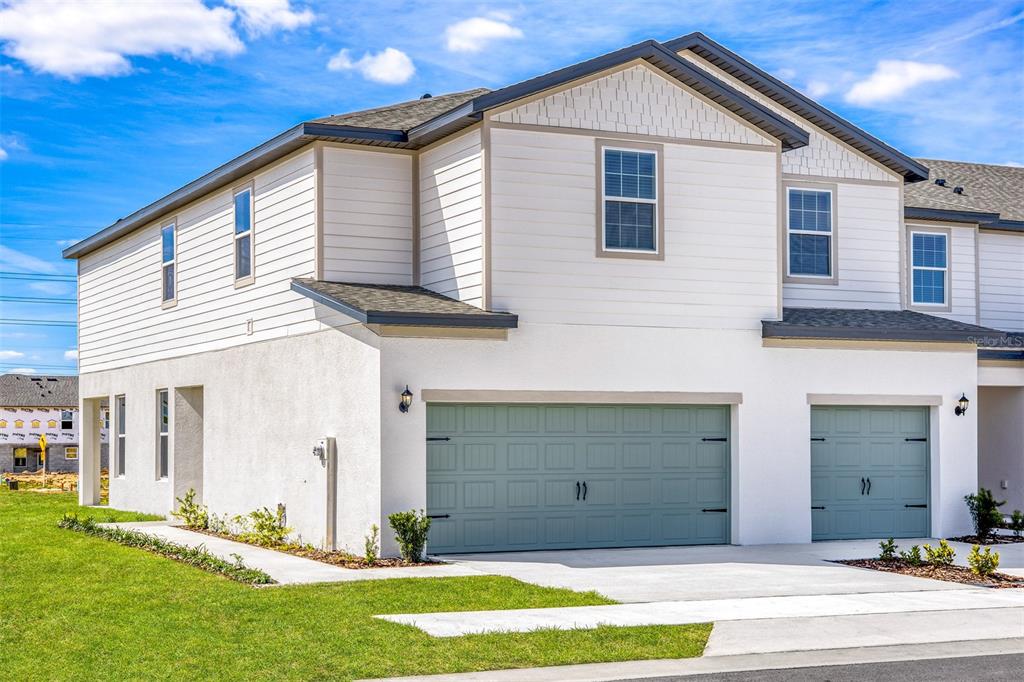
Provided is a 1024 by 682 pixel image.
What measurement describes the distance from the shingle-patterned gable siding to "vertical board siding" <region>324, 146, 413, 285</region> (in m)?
2.62

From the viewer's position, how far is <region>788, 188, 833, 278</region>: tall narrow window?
21266mm

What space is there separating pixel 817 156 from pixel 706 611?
36.1ft

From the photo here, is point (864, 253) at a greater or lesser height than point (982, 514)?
greater

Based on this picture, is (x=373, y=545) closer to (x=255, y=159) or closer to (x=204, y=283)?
(x=255, y=159)

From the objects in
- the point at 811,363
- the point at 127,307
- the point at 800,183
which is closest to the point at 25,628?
the point at 811,363

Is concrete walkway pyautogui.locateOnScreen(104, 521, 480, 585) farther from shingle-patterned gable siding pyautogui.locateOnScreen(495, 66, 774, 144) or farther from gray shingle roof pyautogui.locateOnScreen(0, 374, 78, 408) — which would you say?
gray shingle roof pyautogui.locateOnScreen(0, 374, 78, 408)

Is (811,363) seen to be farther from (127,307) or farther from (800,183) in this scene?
(127,307)

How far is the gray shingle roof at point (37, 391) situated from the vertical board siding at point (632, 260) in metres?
50.5

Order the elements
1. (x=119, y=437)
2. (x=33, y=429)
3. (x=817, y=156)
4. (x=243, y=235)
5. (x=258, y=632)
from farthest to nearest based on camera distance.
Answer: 1. (x=33, y=429)
2. (x=119, y=437)
3. (x=243, y=235)
4. (x=817, y=156)
5. (x=258, y=632)

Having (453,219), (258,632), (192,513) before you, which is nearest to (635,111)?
(453,219)

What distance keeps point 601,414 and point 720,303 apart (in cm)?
256

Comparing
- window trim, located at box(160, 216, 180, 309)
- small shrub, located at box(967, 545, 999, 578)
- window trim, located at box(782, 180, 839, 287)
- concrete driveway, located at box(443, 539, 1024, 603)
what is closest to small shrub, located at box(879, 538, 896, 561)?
concrete driveway, located at box(443, 539, 1024, 603)

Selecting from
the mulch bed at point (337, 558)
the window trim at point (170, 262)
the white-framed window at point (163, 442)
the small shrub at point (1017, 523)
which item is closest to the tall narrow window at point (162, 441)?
the white-framed window at point (163, 442)

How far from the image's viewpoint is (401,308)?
1695cm
